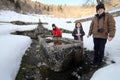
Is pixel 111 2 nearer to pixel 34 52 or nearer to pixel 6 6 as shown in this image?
pixel 6 6

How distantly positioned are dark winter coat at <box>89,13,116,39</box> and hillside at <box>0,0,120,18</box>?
1023 inches

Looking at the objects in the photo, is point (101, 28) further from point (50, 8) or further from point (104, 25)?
point (50, 8)

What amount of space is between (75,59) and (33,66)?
1.60 m

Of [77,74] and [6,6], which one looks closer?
[77,74]

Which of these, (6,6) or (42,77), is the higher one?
(6,6)

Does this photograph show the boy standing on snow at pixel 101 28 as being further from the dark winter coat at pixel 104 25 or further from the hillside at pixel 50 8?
the hillside at pixel 50 8

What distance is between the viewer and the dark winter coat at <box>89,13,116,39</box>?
6.57 meters

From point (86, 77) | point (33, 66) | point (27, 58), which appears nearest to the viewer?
point (86, 77)

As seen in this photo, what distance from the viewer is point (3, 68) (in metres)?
5.95

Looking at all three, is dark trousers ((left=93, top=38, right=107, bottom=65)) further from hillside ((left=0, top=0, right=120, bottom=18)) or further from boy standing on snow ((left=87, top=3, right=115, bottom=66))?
hillside ((left=0, top=0, right=120, bottom=18))

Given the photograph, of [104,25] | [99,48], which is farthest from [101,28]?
[99,48]

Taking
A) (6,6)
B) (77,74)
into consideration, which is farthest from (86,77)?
(6,6)

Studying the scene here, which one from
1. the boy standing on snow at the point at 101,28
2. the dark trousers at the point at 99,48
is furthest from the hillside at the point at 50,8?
the boy standing on snow at the point at 101,28

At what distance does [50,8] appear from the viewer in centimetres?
6406
